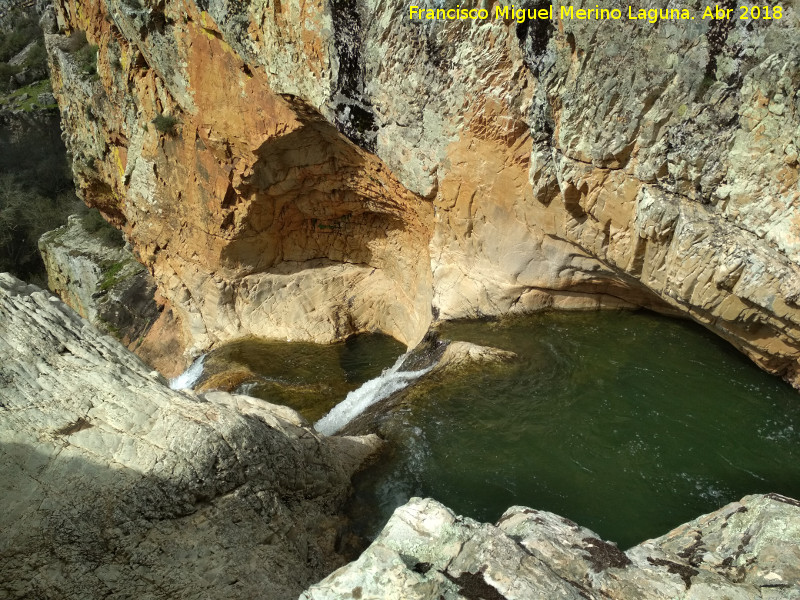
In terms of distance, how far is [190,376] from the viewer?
11.5 meters

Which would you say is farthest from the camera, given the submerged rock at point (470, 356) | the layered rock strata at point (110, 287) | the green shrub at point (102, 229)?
the green shrub at point (102, 229)

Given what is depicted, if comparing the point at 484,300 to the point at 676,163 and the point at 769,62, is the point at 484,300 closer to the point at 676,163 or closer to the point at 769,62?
the point at 676,163

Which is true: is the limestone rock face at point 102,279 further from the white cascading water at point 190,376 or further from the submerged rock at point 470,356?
the submerged rock at point 470,356

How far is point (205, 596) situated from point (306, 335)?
8282 millimetres

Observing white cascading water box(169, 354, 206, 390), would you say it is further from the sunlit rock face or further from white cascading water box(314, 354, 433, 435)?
white cascading water box(314, 354, 433, 435)

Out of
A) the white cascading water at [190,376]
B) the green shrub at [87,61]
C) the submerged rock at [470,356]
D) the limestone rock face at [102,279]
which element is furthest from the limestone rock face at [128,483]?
the green shrub at [87,61]

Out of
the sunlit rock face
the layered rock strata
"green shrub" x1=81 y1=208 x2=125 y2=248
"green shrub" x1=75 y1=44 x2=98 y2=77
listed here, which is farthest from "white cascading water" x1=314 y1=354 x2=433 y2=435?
"green shrub" x1=81 y1=208 x2=125 y2=248

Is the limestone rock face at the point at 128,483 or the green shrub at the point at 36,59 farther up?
the green shrub at the point at 36,59

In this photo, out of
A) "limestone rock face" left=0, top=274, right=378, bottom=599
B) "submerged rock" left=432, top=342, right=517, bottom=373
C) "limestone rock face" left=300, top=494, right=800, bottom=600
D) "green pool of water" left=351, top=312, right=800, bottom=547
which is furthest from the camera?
"submerged rock" left=432, top=342, right=517, bottom=373

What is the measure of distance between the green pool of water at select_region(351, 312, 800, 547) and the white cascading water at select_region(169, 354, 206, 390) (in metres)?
5.88

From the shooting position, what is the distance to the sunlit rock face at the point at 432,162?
551 centimetres

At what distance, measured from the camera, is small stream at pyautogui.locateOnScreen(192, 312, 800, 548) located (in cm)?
532

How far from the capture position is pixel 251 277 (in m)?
12.1

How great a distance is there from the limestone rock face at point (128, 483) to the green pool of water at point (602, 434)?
1.16 metres
